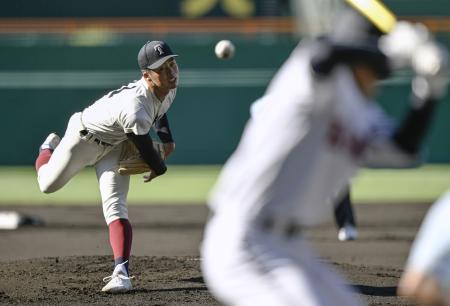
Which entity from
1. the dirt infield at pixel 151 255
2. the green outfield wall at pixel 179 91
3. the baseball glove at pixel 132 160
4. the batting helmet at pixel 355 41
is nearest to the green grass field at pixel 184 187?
the green outfield wall at pixel 179 91

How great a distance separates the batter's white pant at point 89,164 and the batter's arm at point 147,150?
339 mm

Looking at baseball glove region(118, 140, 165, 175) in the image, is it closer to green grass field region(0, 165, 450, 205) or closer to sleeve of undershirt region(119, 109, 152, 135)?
sleeve of undershirt region(119, 109, 152, 135)

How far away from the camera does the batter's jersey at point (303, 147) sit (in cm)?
353

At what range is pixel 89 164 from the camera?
7.52 metres

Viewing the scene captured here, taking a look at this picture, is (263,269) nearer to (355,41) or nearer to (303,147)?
(303,147)

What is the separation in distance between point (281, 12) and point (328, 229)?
9772 mm

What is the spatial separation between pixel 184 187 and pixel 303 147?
1168 cm

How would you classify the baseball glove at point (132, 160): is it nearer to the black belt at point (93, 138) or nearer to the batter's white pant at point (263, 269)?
the black belt at point (93, 138)

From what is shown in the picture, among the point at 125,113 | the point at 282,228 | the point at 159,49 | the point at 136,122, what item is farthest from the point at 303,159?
the point at 159,49

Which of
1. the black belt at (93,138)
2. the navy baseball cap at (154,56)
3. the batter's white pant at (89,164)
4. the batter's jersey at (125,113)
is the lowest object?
the batter's white pant at (89,164)

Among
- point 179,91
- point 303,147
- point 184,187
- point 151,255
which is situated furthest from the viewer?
point 179,91

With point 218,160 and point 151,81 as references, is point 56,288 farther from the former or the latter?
point 218,160

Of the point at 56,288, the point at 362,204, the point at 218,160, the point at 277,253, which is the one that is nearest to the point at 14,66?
the point at 218,160

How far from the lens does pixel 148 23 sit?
20.4m
